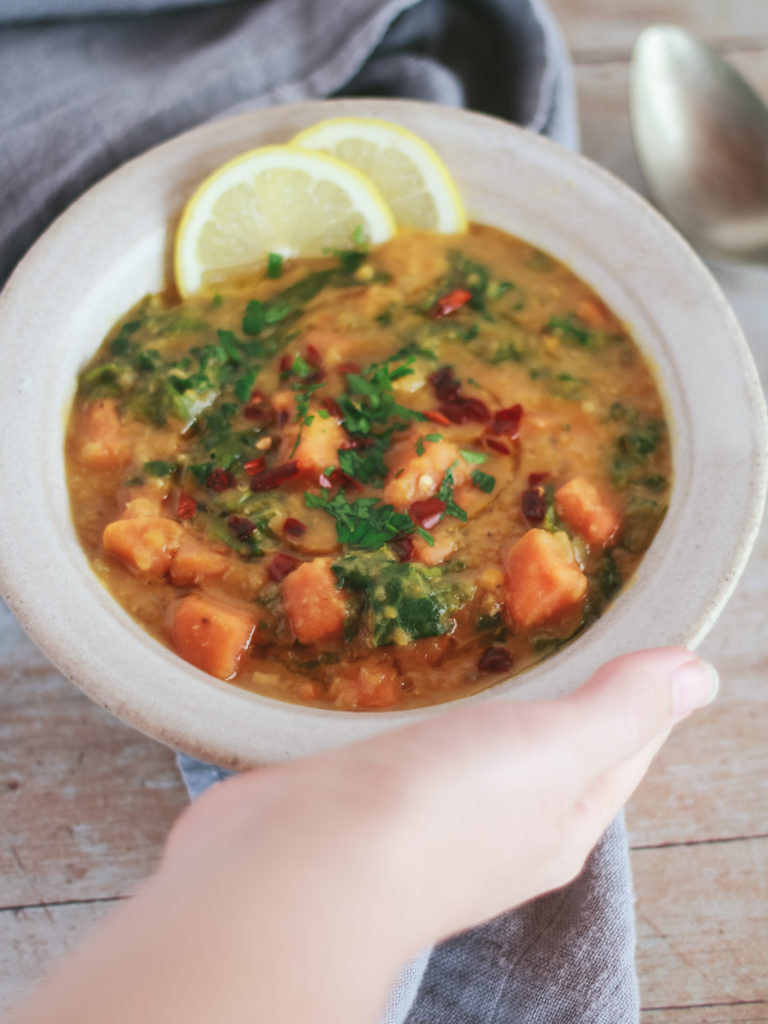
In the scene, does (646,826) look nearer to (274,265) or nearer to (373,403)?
(373,403)

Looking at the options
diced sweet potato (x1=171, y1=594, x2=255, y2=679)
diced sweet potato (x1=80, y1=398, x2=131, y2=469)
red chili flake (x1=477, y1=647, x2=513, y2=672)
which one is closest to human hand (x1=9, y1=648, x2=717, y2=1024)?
red chili flake (x1=477, y1=647, x2=513, y2=672)

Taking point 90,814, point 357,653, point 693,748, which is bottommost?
point 693,748

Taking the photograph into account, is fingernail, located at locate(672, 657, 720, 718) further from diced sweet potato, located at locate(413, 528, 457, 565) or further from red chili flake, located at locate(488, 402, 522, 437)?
red chili flake, located at locate(488, 402, 522, 437)

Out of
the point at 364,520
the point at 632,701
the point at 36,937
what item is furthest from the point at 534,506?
the point at 36,937

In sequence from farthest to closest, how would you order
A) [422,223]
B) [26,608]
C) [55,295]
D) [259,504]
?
[422,223], [55,295], [259,504], [26,608]

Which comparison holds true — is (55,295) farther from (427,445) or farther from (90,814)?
(90,814)

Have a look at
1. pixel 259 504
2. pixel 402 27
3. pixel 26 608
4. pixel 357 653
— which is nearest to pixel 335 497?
pixel 259 504

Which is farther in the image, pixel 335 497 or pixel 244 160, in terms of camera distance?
pixel 244 160

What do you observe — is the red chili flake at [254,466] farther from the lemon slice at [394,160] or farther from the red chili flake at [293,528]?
the lemon slice at [394,160]
